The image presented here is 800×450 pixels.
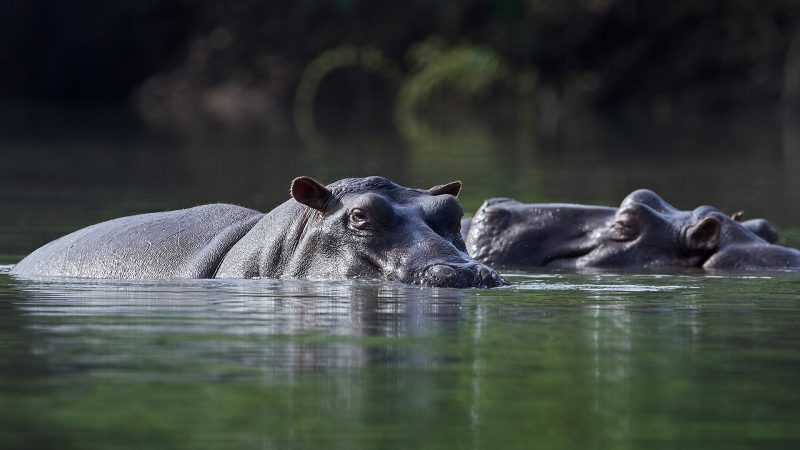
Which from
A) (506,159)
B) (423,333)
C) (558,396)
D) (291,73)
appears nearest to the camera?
(558,396)

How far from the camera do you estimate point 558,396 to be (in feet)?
17.2

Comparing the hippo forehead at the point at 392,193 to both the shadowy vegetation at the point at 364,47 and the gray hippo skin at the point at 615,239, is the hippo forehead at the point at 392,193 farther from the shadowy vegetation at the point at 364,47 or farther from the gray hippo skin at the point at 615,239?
the shadowy vegetation at the point at 364,47

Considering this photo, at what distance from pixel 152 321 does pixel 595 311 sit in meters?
1.84

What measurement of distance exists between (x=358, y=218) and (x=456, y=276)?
644 millimetres

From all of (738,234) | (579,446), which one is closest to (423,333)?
(579,446)

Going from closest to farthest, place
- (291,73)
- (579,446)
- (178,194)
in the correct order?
(579,446) → (178,194) → (291,73)

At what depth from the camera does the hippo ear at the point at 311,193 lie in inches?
329

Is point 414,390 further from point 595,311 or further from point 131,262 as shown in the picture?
point 131,262

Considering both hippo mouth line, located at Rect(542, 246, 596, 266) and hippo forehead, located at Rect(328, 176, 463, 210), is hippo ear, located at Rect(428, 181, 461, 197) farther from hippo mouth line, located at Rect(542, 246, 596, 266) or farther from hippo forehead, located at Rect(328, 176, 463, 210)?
hippo mouth line, located at Rect(542, 246, 596, 266)

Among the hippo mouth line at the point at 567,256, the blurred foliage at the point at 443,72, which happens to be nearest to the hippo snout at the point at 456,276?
the hippo mouth line at the point at 567,256

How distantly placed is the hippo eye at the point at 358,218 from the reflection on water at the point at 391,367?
0.35 metres

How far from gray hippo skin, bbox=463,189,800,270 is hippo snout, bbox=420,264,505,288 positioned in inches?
87.5

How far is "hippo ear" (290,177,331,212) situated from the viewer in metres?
8.36

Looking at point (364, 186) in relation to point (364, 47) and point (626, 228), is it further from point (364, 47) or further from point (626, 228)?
point (364, 47)
